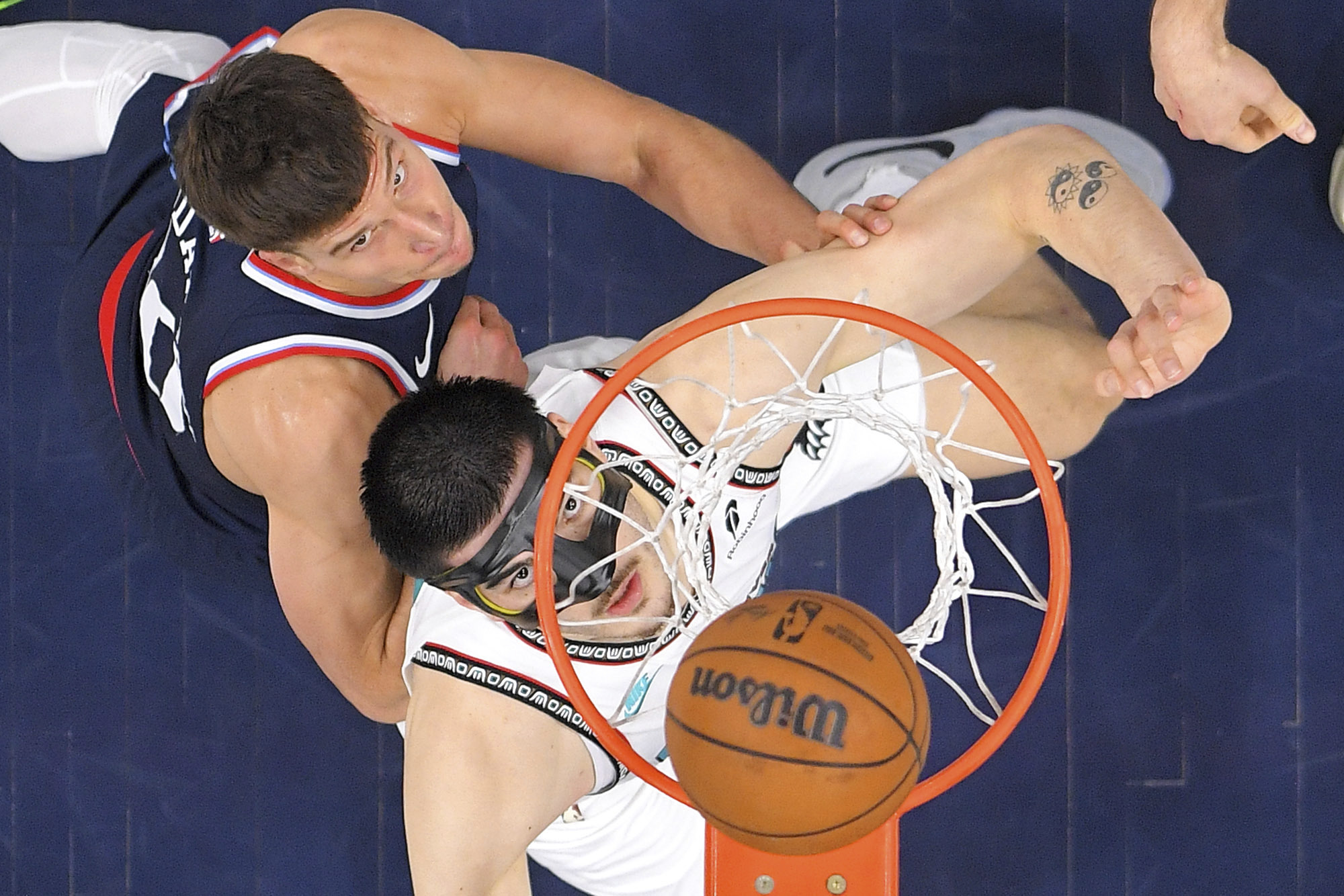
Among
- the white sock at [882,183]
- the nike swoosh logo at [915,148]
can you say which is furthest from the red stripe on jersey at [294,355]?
the nike swoosh logo at [915,148]

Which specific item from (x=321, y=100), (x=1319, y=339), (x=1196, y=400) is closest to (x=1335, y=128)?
(x=1319, y=339)

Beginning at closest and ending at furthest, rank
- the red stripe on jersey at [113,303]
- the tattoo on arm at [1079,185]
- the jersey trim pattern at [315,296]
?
the tattoo on arm at [1079,185] → the jersey trim pattern at [315,296] → the red stripe on jersey at [113,303]

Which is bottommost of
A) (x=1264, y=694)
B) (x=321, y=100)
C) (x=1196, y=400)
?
(x=1264, y=694)

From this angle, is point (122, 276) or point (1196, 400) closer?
point (122, 276)

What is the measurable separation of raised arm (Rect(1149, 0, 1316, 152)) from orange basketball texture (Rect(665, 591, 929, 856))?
40.0 inches

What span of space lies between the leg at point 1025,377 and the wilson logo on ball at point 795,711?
38.2 inches

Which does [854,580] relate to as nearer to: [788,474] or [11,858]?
[788,474]

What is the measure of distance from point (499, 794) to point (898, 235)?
103 centimetres

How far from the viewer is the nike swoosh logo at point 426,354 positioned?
1860 mm

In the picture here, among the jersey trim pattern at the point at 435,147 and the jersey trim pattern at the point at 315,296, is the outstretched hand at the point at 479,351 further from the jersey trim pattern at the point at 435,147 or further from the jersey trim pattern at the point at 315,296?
the jersey trim pattern at the point at 435,147

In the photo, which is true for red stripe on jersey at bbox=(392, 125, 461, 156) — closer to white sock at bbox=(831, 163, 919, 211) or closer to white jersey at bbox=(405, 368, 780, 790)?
white jersey at bbox=(405, 368, 780, 790)

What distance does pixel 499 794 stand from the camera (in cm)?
163

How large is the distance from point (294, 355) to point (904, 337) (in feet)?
3.08

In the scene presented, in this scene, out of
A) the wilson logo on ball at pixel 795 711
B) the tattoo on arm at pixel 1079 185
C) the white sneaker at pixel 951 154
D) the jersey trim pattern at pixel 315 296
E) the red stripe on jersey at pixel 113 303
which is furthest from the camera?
the white sneaker at pixel 951 154
